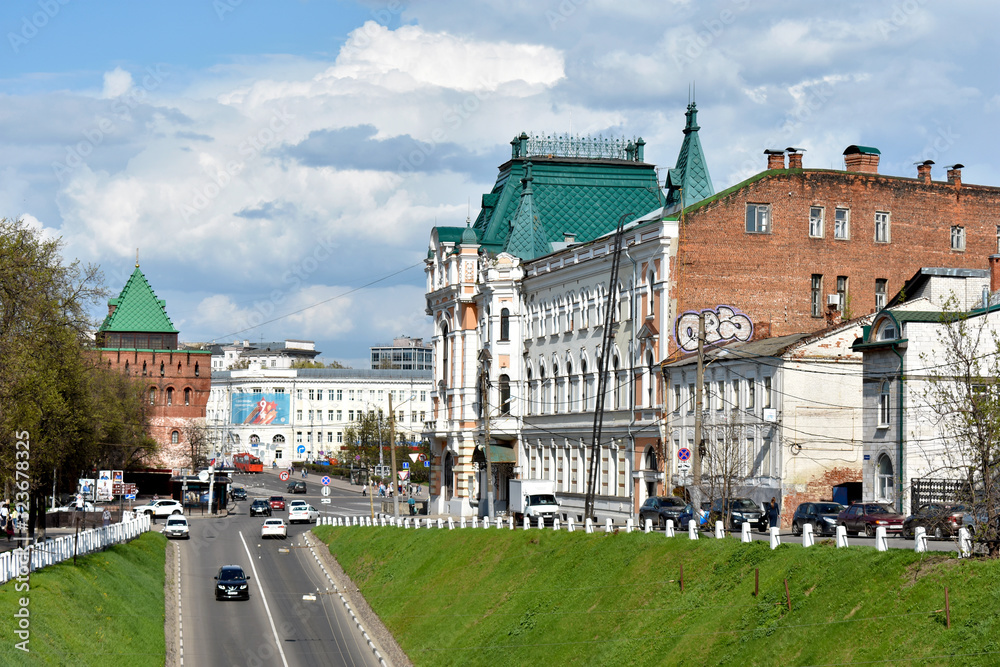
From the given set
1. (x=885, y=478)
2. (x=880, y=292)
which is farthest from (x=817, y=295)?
(x=885, y=478)

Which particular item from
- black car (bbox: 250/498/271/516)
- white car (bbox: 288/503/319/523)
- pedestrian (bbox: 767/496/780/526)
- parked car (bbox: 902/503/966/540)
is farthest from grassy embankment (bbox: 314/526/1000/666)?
black car (bbox: 250/498/271/516)

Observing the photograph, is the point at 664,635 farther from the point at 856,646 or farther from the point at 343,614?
the point at 343,614

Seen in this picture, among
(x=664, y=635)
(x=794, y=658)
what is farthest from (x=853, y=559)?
(x=664, y=635)

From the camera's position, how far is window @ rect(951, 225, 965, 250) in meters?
75.2

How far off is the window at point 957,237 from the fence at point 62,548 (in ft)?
151

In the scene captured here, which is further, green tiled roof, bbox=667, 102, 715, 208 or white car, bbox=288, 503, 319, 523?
white car, bbox=288, 503, 319, 523

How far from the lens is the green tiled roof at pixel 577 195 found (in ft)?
310

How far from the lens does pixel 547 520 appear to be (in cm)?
7181

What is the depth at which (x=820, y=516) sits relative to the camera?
49844 mm

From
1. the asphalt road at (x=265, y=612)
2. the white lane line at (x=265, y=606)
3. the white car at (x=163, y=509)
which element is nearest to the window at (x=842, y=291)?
the asphalt road at (x=265, y=612)

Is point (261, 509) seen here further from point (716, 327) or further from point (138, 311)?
point (138, 311)

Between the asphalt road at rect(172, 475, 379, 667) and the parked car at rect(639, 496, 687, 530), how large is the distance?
12569 mm

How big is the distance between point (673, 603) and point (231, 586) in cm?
2781

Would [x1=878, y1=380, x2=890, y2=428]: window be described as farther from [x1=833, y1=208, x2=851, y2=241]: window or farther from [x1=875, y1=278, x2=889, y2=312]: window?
[x1=833, y1=208, x2=851, y2=241]: window
